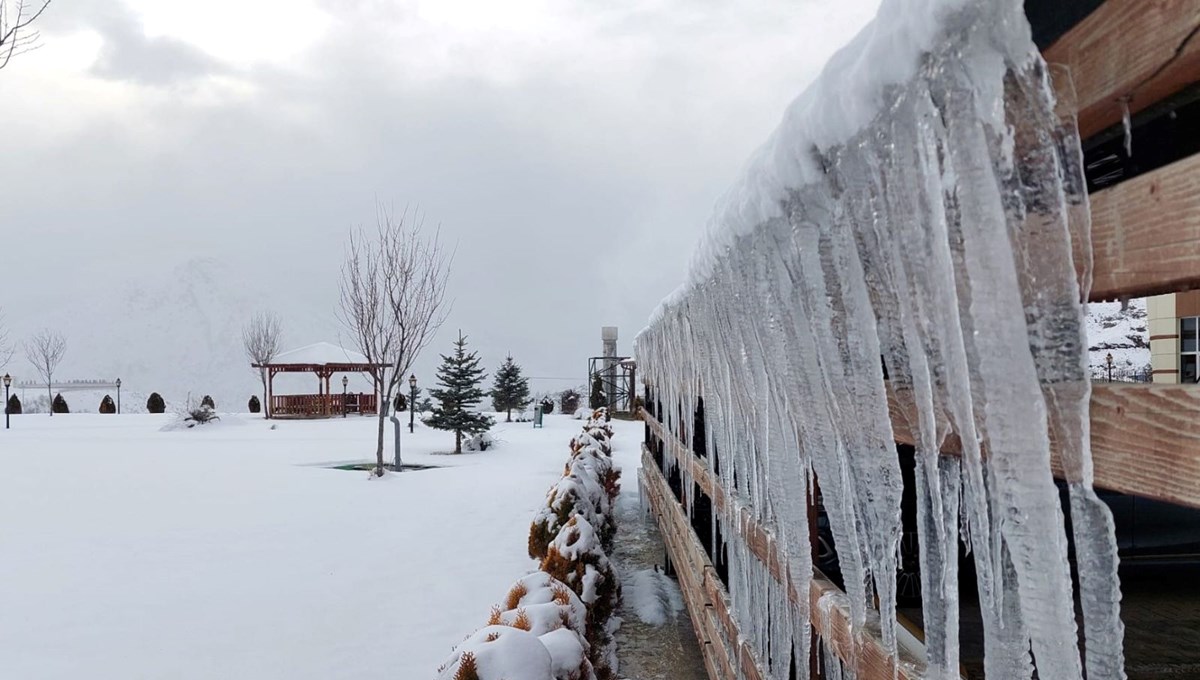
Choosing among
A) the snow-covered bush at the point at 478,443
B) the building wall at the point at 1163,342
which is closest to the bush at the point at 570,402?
the snow-covered bush at the point at 478,443

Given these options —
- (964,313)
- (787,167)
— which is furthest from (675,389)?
(964,313)

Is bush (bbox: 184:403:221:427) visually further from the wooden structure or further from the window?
the wooden structure

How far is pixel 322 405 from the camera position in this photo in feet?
80.5

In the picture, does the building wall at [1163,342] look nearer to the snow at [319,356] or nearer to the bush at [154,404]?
the snow at [319,356]

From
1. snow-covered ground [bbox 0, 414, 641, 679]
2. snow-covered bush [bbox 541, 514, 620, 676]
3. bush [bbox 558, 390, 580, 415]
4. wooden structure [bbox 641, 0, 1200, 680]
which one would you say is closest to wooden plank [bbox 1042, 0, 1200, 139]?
wooden structure [bbox 641, 0, 1200, 680]

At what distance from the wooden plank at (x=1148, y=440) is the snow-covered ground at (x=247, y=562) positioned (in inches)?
154

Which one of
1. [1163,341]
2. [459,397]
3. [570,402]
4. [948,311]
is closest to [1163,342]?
[1163,341]

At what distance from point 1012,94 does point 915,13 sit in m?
0.14

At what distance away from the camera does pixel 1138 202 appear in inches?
27.9

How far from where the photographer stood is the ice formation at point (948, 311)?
0.74m

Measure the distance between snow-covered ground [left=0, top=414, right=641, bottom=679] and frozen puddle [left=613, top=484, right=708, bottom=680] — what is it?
3.05 ft

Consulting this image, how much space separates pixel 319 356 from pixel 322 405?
78.4 inches

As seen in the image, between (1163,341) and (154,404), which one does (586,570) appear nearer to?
(1163,341)

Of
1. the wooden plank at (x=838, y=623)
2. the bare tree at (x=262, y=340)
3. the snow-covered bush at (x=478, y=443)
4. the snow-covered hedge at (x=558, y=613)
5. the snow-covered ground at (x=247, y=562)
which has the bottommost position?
the snow-covered ground at (x=247, y=562)
